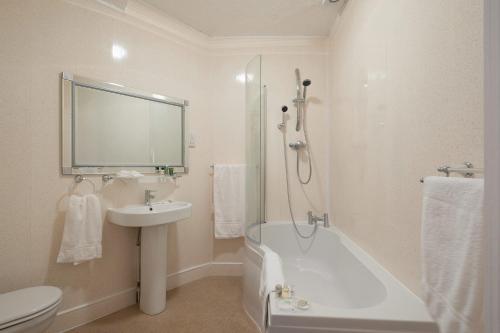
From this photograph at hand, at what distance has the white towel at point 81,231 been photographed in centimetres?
148

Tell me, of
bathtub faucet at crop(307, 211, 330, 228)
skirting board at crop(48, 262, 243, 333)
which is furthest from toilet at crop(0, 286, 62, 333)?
bathtub faucet at crop(307, 211, 330, 228)

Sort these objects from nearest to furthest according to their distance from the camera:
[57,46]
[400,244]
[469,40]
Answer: [469,40]
[400,244]
[57,46]

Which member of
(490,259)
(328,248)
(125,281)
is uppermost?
(490,259)

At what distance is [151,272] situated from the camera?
68.9 inches

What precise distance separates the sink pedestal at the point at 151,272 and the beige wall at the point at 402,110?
5.04ft

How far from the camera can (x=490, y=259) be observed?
15.7 inches

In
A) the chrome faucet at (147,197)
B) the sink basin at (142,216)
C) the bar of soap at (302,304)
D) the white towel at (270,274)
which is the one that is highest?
the chrome faucet at (147,197)

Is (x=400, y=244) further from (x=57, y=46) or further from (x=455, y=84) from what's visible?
(x=57, y=46)

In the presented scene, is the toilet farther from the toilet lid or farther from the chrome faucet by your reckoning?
the chrome faucet

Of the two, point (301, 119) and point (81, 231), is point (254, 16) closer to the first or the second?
point (301, 119)

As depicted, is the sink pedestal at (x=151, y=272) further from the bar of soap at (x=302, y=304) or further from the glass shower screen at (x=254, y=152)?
the bar of soap at (x=302, y=304)

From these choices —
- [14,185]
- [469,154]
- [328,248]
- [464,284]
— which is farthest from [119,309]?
[469,154]

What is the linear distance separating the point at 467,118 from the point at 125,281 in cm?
235

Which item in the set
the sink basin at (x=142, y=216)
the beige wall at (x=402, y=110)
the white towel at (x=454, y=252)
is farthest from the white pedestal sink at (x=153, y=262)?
the white towel at (x=454, y=252)
